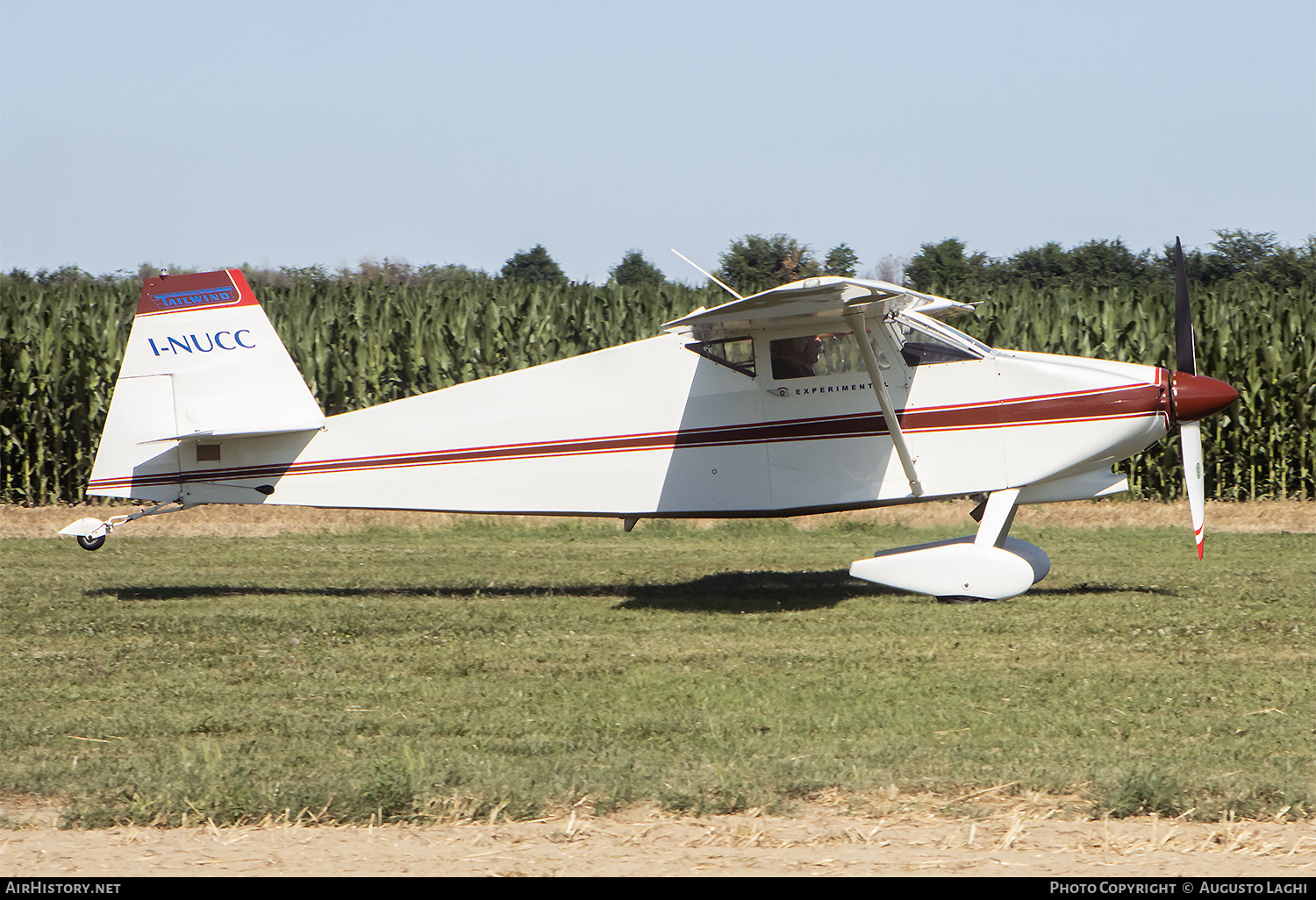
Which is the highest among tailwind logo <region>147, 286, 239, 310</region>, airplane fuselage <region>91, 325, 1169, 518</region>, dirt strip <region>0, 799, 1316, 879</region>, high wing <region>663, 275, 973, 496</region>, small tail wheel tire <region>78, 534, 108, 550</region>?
tailwind logo <region>147, 286, 239, 310</region>

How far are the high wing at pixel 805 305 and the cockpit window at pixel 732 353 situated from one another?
14 cm

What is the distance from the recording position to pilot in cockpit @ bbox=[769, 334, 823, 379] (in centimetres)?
940

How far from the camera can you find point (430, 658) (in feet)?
24.8

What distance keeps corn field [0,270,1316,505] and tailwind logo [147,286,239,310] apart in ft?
23.7

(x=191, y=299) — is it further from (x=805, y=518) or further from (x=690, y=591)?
(x=805, y=518)

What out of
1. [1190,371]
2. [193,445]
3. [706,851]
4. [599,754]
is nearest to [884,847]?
[706,851]

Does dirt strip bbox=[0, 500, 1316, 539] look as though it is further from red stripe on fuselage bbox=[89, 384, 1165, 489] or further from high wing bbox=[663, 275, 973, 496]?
high wing bbox=[663, 275, 973, 496]

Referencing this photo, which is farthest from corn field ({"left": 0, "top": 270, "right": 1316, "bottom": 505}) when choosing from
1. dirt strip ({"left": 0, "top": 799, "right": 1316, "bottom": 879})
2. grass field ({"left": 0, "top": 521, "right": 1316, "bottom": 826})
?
dirt strip ({"left": 0, "top": 799, "right": 1316, "bottom": 879})

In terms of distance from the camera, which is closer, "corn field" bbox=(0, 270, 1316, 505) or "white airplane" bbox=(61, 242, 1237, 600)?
"white airplane" bbox=(61, 242, 1237, 600)

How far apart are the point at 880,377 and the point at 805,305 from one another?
93cm

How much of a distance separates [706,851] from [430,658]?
12.3 feet

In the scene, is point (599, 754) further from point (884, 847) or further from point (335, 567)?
point (335, 567)

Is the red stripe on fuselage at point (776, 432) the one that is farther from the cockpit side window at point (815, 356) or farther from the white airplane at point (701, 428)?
the cockpit side window at point (815, 356)

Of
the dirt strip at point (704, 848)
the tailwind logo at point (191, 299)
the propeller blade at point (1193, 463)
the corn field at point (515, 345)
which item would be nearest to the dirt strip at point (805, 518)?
the corn field at point (515, 345)
